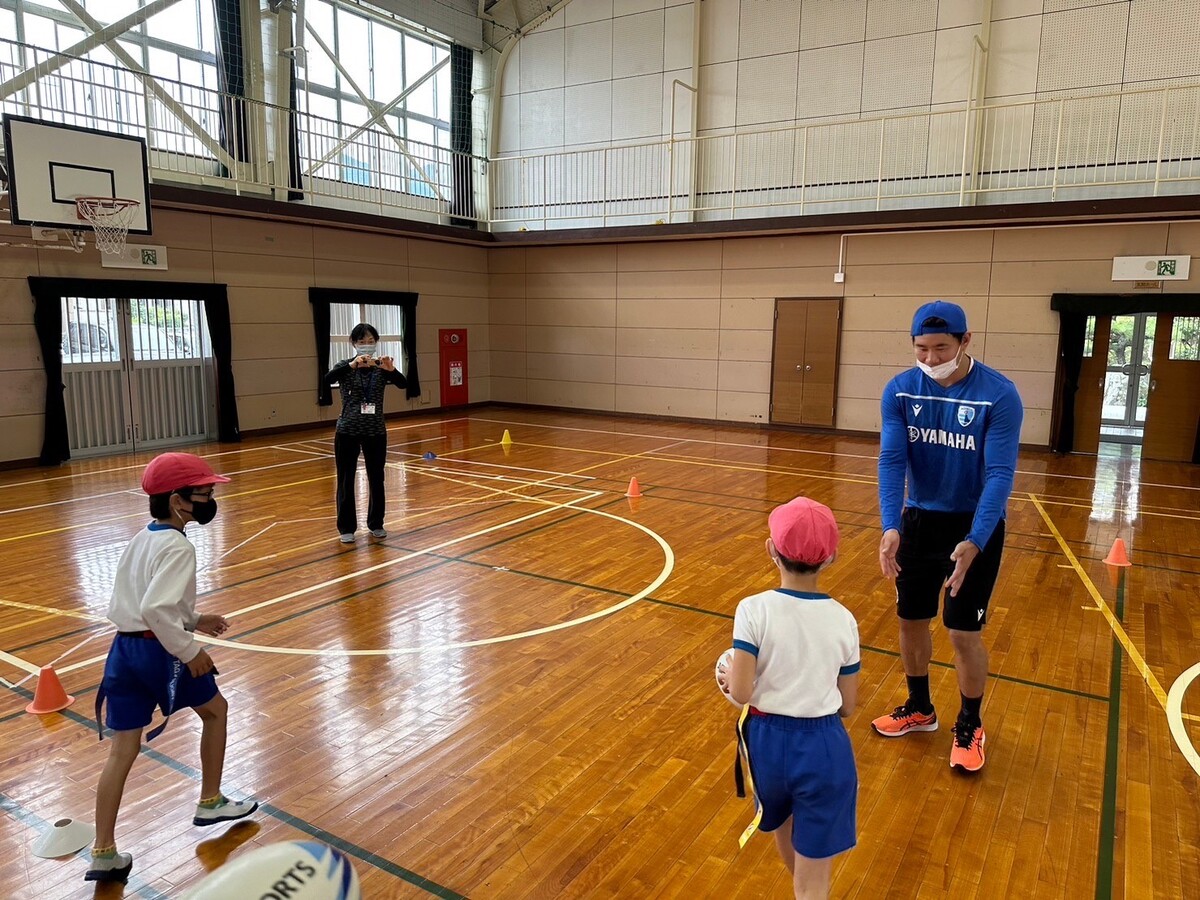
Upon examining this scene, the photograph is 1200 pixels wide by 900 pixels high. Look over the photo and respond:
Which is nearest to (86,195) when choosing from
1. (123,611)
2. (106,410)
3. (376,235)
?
(106,410)

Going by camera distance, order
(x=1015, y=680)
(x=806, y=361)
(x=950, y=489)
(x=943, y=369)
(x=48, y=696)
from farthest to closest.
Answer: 1. (x=806, y=361)
2. (x=1015, y=680)
3. (x=48, y=696)
4. (x=950, y=489)
5. (x=943, y=369)

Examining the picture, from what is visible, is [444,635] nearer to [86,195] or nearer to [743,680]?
[743,680]

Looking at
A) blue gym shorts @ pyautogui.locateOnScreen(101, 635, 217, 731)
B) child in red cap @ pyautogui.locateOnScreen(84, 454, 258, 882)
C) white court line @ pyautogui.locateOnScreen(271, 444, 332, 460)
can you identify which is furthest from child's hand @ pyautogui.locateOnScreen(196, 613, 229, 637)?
white court line @ pyautogui.locateOnScreen(271, 444, 332, 460)

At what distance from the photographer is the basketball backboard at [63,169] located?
28.9 feet

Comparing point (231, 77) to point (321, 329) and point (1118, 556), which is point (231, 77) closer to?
point (321, 329)

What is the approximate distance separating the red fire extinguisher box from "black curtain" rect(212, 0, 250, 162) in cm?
495

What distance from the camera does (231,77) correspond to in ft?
39.9

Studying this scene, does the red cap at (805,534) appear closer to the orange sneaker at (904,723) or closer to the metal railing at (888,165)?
the orange sneaker at (904,723)

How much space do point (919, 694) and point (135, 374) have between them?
1127 cm

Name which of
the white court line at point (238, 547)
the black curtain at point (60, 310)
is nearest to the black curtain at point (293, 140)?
the black curtain at point (60, 310)

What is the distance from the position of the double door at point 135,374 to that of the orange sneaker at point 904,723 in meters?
10.9

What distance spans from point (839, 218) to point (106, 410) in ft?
35.9

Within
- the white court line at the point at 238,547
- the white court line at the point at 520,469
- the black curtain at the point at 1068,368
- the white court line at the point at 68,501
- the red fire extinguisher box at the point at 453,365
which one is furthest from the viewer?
the red fire extinguisher box at the point at 453,365

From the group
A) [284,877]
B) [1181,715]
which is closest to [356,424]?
[1181,715]
